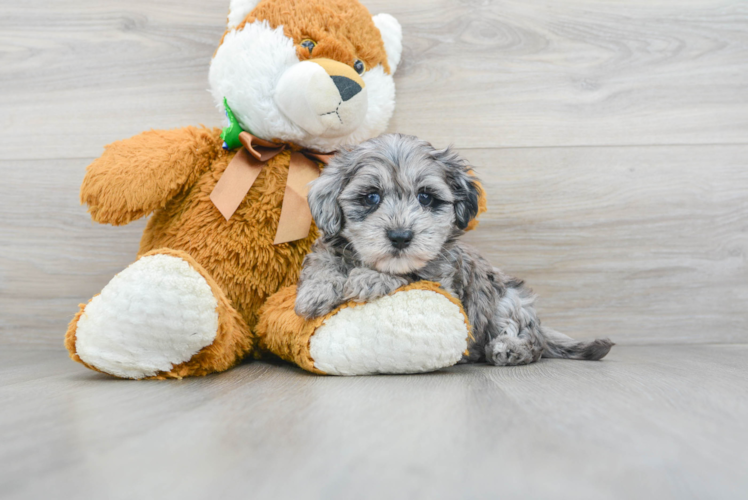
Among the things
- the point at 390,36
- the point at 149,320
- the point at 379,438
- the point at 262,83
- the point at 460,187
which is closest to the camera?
the point at 379,438

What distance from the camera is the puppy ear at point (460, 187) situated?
3.82 ft

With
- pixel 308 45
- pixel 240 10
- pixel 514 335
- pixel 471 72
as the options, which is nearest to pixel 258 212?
pixel 308 45

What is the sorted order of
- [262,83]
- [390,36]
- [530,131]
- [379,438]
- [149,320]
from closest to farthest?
[379,438]
[149,320]
[262,83]
[390,36]
[530,131]

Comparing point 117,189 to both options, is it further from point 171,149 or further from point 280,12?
point 280,12

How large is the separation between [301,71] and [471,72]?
69 cm

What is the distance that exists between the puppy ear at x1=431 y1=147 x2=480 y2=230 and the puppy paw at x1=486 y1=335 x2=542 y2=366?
0.30 metres

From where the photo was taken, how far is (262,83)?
128cm

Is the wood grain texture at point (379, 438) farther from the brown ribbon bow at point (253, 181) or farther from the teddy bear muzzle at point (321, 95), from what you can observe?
the teddy bear muzzle at point (321, 95)

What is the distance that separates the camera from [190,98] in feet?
5.53

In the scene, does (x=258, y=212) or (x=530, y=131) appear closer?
(x=258, y=212)

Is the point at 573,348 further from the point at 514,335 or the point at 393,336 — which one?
the point at 393,336

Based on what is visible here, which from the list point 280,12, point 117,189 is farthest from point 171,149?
point 280,12

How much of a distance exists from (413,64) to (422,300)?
3.09 feet

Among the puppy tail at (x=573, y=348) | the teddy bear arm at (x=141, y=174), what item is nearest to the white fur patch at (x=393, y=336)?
the puppy tail at (x=573, y=348)
